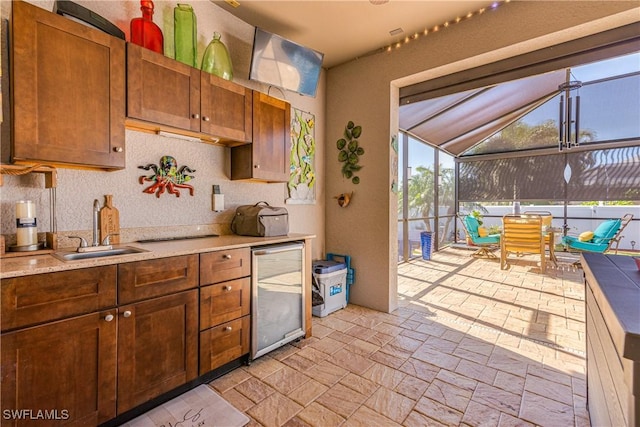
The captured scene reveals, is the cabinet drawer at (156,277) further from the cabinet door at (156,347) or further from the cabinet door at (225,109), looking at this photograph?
the cabinet door at (225,109)

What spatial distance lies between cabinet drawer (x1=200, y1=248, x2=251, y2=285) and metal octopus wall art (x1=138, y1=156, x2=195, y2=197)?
74cm

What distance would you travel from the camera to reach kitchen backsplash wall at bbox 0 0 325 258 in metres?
1.66

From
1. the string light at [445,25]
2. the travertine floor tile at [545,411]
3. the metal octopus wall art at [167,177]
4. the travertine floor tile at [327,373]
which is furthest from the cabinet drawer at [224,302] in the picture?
the string light at [445,25]

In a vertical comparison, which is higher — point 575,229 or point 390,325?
point 575,229

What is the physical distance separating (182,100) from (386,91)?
6.84ft

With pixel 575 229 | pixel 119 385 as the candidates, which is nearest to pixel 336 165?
pixel 119 385

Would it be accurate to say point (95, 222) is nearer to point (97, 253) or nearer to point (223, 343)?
point (97, 253)

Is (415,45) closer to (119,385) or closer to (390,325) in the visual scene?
(390,325)

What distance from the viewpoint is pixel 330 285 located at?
308 centimetres

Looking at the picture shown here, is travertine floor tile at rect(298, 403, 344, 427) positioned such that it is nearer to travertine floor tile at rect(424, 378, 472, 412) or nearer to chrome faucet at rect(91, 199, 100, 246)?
travertine floor tile at rect(424, 378, 472, 412)

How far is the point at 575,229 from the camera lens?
20.8 feet

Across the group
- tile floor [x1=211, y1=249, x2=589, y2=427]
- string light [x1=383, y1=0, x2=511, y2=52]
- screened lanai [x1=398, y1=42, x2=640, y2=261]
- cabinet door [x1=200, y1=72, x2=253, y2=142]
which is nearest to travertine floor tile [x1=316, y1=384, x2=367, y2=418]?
tile floor [x1=211, y1=249, x2=589, y2=427]

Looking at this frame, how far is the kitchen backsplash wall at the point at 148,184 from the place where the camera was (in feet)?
5.44

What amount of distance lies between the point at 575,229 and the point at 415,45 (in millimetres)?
6274
